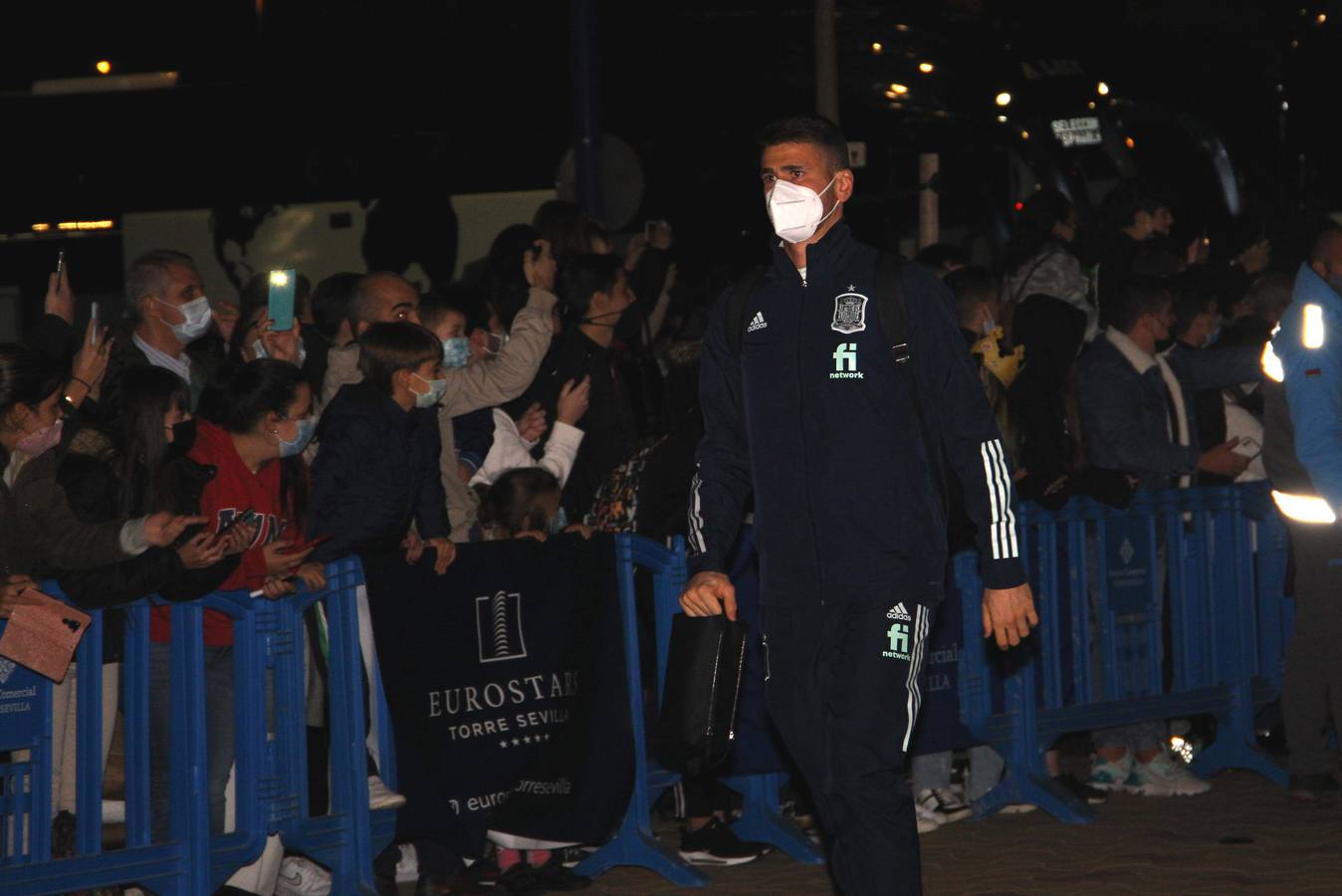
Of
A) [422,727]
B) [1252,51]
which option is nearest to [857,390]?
[422,727]

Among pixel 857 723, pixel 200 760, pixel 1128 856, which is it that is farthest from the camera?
pixel 1128 856

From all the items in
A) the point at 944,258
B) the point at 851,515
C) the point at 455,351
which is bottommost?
the point at 851,515

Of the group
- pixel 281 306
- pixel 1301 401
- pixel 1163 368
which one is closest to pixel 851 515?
pixel 1301 401

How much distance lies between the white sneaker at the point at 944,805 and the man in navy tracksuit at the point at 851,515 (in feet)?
11.7

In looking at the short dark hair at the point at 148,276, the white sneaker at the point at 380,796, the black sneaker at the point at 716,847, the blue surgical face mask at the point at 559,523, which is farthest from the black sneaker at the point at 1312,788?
the short dark hair at the point at 148,276

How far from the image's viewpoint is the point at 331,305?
10000mm

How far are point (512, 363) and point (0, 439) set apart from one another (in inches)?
91.1

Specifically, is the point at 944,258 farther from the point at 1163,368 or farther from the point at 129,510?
the point at 129,510

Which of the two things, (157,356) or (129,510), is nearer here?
(129,510)

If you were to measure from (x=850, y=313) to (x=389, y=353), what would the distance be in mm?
2670

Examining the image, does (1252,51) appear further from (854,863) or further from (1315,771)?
(854,863)

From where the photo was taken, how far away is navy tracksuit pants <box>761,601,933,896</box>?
5445 mm

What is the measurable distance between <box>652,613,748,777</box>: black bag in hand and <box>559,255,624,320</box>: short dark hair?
12.7 ft

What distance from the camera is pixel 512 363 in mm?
8734
